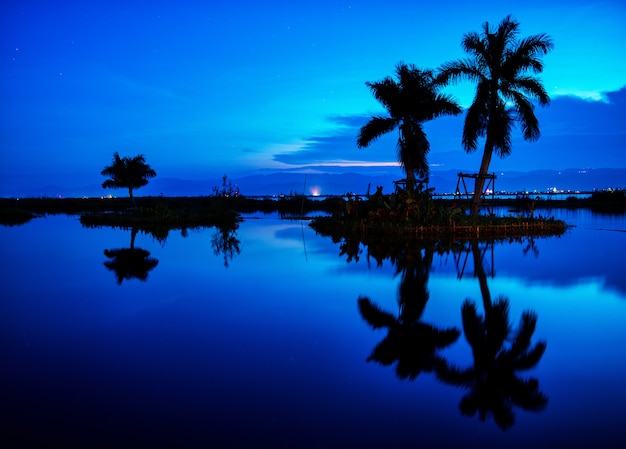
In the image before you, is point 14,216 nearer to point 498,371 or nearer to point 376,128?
point 376,128

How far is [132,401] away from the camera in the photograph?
5316 millimetres

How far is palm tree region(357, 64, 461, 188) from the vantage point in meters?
29.1

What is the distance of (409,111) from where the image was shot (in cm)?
2933

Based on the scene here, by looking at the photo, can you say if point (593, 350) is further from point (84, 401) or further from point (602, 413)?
point (84, 401)

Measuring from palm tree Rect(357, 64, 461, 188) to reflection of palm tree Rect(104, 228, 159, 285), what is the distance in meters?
14.8

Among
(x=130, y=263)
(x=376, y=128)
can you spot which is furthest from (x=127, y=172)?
(x=130, y=263)

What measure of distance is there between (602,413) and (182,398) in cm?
372

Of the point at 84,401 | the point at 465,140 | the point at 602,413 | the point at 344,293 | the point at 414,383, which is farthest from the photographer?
the point at 465,140

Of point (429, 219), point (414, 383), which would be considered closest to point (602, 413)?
point (414, 383)

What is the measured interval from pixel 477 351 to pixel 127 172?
4727 cm

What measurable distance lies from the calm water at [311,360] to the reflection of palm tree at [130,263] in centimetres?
26

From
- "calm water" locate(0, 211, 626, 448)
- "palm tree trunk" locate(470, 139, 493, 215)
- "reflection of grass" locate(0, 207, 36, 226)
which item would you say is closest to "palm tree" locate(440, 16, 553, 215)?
"palm tree trunk" locate(470, 139, 493, 215)

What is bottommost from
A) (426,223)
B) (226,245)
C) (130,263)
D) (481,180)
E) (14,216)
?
(14,216)

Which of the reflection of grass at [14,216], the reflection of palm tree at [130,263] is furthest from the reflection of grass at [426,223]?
the reflection of grass at [14,216]
